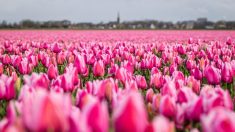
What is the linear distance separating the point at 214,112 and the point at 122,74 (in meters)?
2.04

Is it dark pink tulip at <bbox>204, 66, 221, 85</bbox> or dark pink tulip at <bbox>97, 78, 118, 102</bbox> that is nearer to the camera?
dark pink tulip at <bbox>97, 78, 118, 102</bbox>

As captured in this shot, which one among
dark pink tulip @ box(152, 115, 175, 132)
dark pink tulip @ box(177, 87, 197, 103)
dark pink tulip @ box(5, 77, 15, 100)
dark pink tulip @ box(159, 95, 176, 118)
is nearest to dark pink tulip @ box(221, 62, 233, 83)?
dark pink tulip @ box(177, 87, 197, 103)

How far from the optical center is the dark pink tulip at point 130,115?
4.68 ft

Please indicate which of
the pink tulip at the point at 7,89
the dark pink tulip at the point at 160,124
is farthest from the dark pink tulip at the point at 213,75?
the dark pink tulip at the point at 160,124

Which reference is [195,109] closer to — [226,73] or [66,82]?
[66,82]

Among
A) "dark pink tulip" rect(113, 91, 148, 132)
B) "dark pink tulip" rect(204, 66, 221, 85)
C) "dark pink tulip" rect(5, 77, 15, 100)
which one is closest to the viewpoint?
"dark pink tulip" rect(113, 91, 148, 132)

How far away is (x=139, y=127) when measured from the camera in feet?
4.82

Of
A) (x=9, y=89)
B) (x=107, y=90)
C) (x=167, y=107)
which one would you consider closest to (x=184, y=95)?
(x=167, y=107)

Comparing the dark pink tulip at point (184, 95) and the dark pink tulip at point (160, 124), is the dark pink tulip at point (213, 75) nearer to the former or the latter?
the dark pink tulip at point (184, 95)

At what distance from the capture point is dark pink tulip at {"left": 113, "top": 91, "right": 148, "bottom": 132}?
143 cm

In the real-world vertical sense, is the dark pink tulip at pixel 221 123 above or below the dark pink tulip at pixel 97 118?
below

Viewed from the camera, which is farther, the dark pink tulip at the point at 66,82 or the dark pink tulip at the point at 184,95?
the dark pink tulip at the point at 66,82

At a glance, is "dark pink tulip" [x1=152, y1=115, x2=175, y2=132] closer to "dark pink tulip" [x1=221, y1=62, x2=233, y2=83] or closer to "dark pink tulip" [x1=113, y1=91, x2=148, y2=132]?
"dark pink tulip" [x1=113, y1=91, x2=148, y2=132]

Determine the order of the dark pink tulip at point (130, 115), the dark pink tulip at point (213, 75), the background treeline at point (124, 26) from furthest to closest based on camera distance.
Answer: the background treeline at point (124, 26) < the dark pink tulip at point (213, 75) < the dark pink tulip at point (130, 115)
